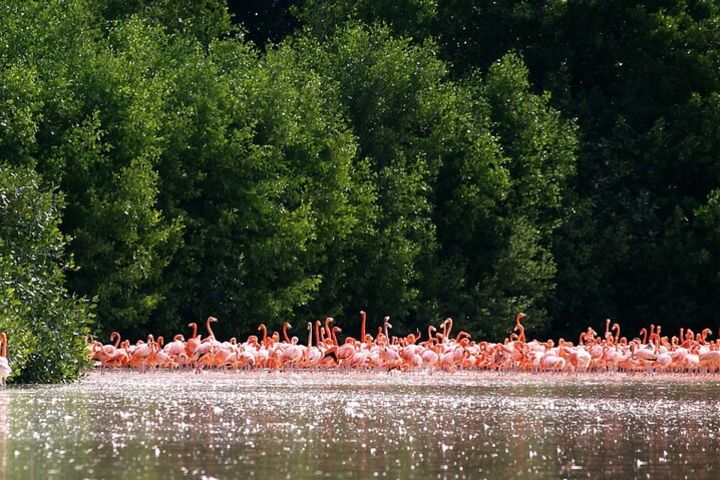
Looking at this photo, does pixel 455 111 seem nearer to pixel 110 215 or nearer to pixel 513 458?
pixel 110 215

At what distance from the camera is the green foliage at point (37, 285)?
2983 cm

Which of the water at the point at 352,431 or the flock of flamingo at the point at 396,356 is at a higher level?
the flock of flamingo at the point at 396,356

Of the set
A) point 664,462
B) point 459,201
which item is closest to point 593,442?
point 664,462

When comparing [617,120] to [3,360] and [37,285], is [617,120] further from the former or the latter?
[3,360]

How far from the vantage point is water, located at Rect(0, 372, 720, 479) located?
16.3 metres

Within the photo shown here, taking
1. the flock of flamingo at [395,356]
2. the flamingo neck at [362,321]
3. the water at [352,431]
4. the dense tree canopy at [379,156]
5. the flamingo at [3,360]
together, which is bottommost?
the water at [352,431]

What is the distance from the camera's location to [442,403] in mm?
26234

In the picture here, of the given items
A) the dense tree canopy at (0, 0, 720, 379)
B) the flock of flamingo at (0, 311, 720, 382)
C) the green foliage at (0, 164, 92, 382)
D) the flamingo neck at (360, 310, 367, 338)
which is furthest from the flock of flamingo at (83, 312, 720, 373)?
the green foliage at (0, 164, 92, 382)

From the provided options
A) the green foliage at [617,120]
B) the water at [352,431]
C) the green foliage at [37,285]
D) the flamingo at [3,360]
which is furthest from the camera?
the green foliage at [617,120]

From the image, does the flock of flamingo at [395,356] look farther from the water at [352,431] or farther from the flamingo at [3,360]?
the flamingo at [3,360]

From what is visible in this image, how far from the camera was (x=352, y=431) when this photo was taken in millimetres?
20344

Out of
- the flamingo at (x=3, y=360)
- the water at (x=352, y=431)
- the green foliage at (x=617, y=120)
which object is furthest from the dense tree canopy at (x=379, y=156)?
the flamingo at (x=3, y=360)

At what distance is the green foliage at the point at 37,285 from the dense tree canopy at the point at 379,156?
693 centimetres

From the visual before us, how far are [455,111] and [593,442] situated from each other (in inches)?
1276
